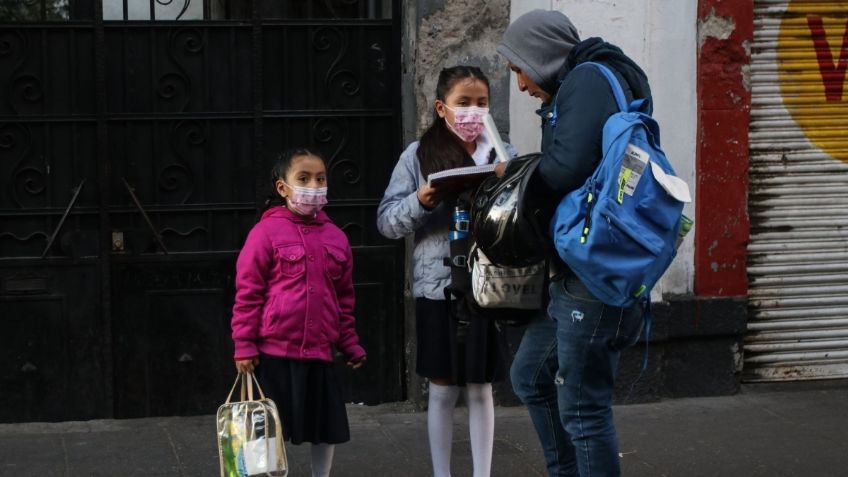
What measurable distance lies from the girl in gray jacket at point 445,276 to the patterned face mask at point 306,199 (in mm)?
324

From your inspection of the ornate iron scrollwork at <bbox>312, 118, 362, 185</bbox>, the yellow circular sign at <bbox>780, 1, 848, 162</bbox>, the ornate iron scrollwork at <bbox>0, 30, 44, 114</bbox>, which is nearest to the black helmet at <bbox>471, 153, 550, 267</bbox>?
the ornate iron scrollwork at <bbox>312, 118, 362, 185</bbox>

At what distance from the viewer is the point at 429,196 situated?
5.00 m

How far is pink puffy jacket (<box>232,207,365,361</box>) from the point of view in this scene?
4953mm

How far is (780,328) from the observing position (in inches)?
291

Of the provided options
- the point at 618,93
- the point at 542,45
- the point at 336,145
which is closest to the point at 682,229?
the point at 618,93

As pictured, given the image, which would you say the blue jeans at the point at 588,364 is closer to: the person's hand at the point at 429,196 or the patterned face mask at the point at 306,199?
the person's hand at the point at 429,196

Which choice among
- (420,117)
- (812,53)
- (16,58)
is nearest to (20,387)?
(16,58)

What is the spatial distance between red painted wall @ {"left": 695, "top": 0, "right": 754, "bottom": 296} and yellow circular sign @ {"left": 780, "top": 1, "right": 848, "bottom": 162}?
34 centimetres

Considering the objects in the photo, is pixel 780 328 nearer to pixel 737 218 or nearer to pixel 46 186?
pixel 737 218

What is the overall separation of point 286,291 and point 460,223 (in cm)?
74

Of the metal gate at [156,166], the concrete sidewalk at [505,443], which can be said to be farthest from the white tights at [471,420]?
the metal gate at [156,166]

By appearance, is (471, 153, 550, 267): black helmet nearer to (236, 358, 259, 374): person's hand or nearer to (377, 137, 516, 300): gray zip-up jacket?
(377, 137, 516, 300): gray zip-up jacket

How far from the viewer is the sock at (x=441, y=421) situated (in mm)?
5199

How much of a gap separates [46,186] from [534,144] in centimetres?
257
